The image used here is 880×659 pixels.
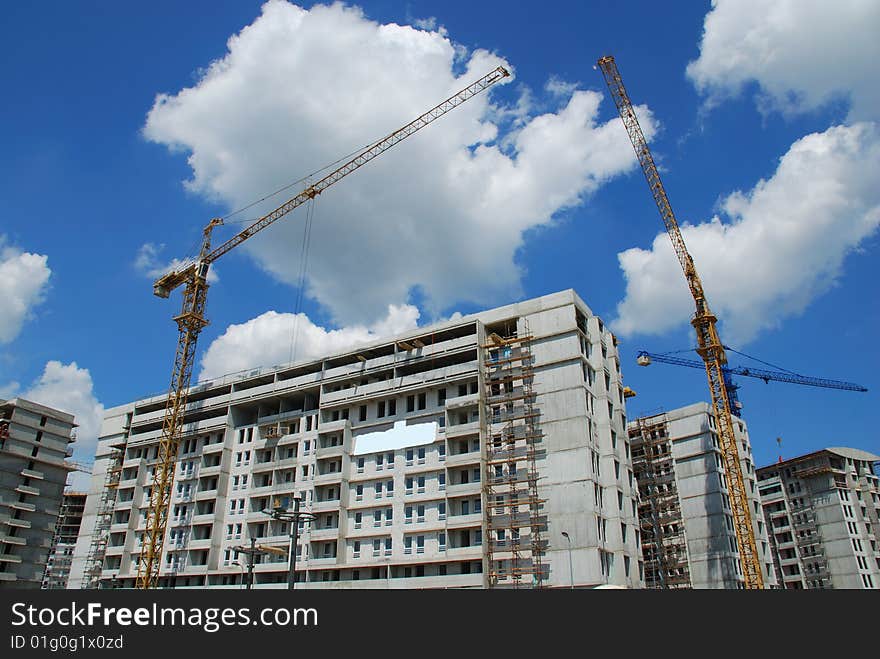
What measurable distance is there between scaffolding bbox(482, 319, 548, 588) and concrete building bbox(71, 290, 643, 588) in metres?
0.17

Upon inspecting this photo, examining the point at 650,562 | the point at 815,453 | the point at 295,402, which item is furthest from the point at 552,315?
the point at 815,453

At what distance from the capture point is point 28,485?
103 m

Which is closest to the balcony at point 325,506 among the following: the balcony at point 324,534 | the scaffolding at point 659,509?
the balcony at point 324,534

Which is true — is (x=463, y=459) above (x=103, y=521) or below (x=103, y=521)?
above

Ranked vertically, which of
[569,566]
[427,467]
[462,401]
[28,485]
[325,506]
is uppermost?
[462,401]

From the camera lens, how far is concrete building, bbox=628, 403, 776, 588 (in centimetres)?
9244

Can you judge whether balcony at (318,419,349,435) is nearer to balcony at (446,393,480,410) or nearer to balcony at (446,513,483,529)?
balcony at (446,393,480,410)

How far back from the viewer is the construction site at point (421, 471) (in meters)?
65.0

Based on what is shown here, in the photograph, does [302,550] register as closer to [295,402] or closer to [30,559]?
[295,402]

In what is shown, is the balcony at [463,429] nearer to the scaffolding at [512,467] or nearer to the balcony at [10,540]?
the scaffolding at [512,467]

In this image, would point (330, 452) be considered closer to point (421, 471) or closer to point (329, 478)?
point (329, 478)

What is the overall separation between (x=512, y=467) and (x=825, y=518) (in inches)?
3401

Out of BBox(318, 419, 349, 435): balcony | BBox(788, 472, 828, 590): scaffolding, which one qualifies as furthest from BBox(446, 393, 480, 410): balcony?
BBox(788, 472, 828, 590): scaffolding

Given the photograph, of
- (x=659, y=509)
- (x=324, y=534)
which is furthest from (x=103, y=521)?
(x=659, y=509)
